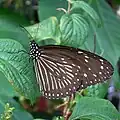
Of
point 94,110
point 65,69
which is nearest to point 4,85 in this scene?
point 65,69

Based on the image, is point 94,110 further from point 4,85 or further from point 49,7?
point 49,7

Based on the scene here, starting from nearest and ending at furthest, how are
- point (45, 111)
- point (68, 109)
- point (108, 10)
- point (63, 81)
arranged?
1. point (68, 109)
2. point (63, 81)
3. point (108, 10)
4. point (45, 111)

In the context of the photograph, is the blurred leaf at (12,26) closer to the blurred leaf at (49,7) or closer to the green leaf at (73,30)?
the blurred leaf at (49,7)

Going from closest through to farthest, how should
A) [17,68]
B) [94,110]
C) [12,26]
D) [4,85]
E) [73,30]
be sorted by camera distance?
[17,68]
[94,110]
[73,30]
[4,85]
[12,26]

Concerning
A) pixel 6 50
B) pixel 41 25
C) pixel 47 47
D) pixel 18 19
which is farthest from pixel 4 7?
pixel 6 50

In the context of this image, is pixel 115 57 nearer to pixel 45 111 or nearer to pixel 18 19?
pixel 18 19

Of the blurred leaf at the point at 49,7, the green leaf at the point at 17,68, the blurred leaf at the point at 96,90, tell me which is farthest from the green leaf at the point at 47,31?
the blurred leaf at the point at 49,7

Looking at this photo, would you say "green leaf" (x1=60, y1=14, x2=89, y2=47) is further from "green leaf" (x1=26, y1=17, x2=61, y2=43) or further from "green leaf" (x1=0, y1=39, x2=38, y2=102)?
"green leaf" (x1=0, y1=39, x2=38, y2=102)
